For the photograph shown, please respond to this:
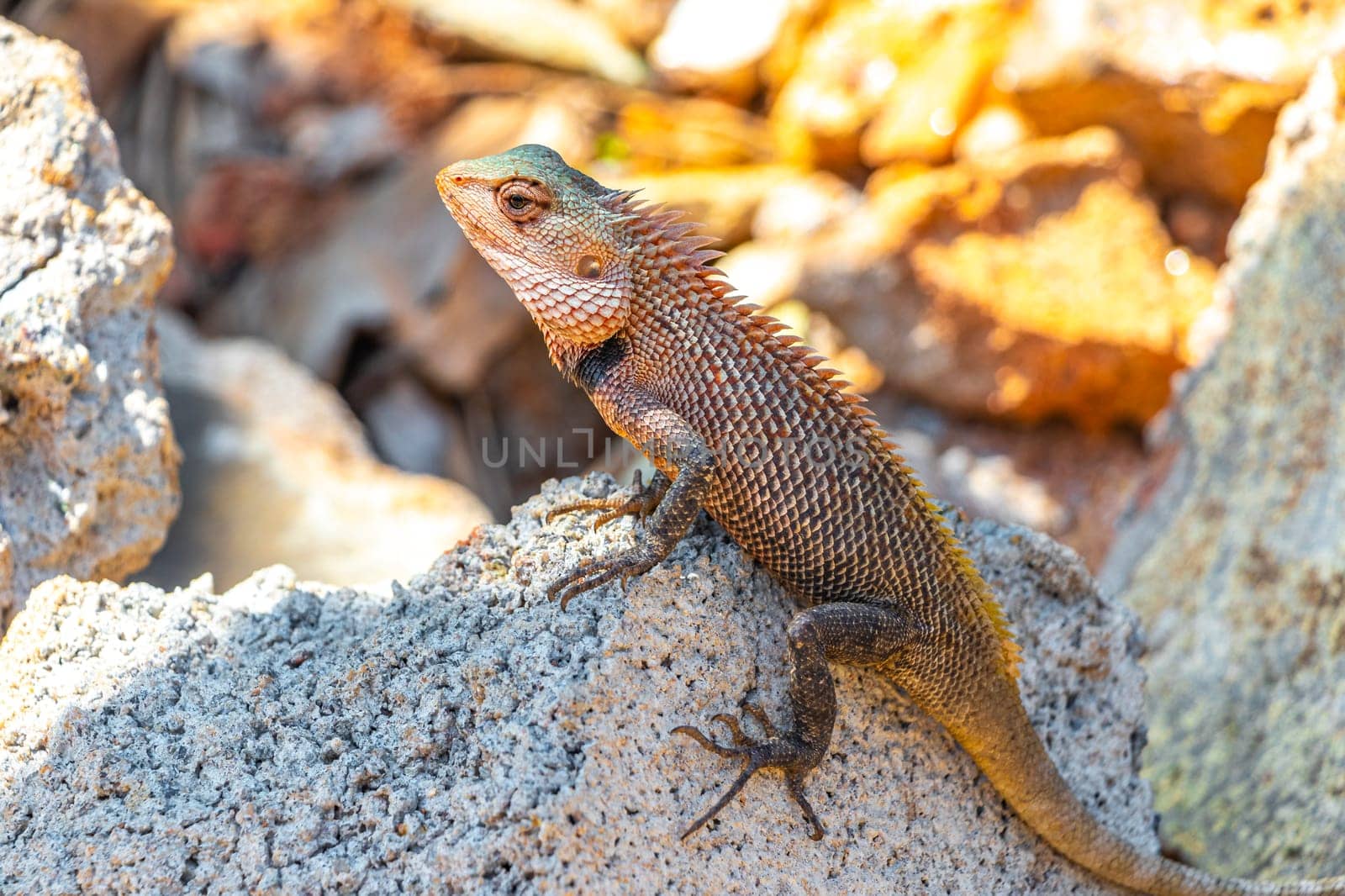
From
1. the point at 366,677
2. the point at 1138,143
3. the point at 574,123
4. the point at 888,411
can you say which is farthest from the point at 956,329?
the point at 366,677

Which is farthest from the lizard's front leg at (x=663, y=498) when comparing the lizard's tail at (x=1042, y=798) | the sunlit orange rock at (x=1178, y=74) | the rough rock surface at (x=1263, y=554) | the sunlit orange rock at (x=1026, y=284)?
the sunlit orange rock at (x=1178, y=74)

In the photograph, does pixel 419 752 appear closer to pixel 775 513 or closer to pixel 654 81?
pixel 775 513

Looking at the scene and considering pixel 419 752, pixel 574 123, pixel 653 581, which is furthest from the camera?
pixel 574 123

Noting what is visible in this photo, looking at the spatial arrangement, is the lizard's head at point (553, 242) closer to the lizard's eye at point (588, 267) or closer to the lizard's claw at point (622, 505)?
the lizard's eye at point (588, 267)

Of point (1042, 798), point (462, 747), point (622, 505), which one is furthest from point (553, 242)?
point (1042, 798)

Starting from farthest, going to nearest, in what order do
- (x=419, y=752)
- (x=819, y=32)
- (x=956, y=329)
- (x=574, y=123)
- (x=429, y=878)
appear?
(x=819, y=32) < (x=574, y=123) < (x=956, y=329) < (x=419, y=752) < (x=429, y=878)

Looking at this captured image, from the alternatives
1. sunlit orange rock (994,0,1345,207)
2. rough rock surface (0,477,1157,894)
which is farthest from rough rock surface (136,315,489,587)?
sunlit orange rock (994,0,1345,207)
